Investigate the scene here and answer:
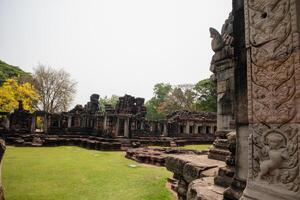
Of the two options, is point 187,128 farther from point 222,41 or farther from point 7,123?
point 222,41

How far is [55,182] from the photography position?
6.00 metres

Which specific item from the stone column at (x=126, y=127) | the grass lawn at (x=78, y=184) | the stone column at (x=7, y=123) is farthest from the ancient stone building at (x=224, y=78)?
the stone column at (x=7, y=123)

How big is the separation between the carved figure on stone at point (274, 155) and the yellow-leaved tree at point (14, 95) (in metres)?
31.6

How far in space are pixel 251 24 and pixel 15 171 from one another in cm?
769

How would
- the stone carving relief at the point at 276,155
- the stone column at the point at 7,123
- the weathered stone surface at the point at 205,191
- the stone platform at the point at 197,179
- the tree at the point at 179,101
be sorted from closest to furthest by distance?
1. the stone carving relief at the point at 276,155
2. the weathered stone surface at the point at 205,191
3. the stone platform at the point at 197,179
4. the stone column at the point at 7,123
5. the tree at the point at 179,101

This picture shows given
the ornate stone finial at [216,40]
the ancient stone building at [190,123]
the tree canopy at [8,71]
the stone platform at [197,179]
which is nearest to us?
the stone platform at [197,179]

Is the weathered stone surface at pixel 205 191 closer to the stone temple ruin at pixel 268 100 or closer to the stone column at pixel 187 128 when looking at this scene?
the stone temple ruin at pixel 268 100

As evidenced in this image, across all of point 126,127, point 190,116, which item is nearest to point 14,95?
point 126,127

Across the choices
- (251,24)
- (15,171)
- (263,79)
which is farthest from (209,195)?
(15,171)

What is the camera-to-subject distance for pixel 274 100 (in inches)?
77.8

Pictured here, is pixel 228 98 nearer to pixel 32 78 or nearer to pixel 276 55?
pixel 276 55

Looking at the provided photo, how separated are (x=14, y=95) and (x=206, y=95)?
28.8 meters

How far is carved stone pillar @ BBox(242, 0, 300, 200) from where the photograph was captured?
183 cm

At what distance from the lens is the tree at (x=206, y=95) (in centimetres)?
3622
